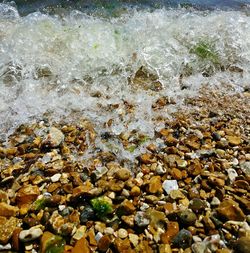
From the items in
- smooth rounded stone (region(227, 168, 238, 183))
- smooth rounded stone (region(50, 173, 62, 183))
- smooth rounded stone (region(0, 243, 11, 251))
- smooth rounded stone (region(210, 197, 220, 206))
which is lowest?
smooth rounded stone (region(0, 243, 11, 251))

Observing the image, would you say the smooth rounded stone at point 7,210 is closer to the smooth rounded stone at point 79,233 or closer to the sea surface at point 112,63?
the smooth rounded stone at point 79,233

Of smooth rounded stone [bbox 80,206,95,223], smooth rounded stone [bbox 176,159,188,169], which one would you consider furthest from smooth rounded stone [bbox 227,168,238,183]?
smooth rounded stone [bbox 80,206,95,223]

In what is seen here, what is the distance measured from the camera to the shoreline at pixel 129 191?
102 inches

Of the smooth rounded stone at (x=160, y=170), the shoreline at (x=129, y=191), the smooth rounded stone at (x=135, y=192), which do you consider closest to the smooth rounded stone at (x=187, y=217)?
the shoreline at (x=129, y=191)

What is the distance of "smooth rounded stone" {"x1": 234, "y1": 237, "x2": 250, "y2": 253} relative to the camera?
8.08ft

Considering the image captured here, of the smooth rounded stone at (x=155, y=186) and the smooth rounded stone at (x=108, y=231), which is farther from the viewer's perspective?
the smooth rounded stone at (x=155, y=186)

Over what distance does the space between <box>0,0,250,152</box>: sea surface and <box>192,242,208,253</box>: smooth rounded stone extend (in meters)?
1.61

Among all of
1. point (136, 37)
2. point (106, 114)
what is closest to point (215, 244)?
point (106, 114)

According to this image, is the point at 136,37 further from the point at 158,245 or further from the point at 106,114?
the point at 158,245

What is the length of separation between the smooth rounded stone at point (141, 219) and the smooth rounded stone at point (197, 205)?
43cm

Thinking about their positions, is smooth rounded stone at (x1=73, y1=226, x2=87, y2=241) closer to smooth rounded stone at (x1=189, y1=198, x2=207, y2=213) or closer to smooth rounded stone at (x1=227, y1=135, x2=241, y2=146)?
smooth rounded stone at (x1=189, y1=198, x2=207, y2=213)

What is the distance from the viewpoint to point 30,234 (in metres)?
2.59

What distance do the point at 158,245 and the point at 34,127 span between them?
85.1 inches

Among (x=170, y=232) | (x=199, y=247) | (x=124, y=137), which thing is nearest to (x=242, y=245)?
(x=199, y=247)
